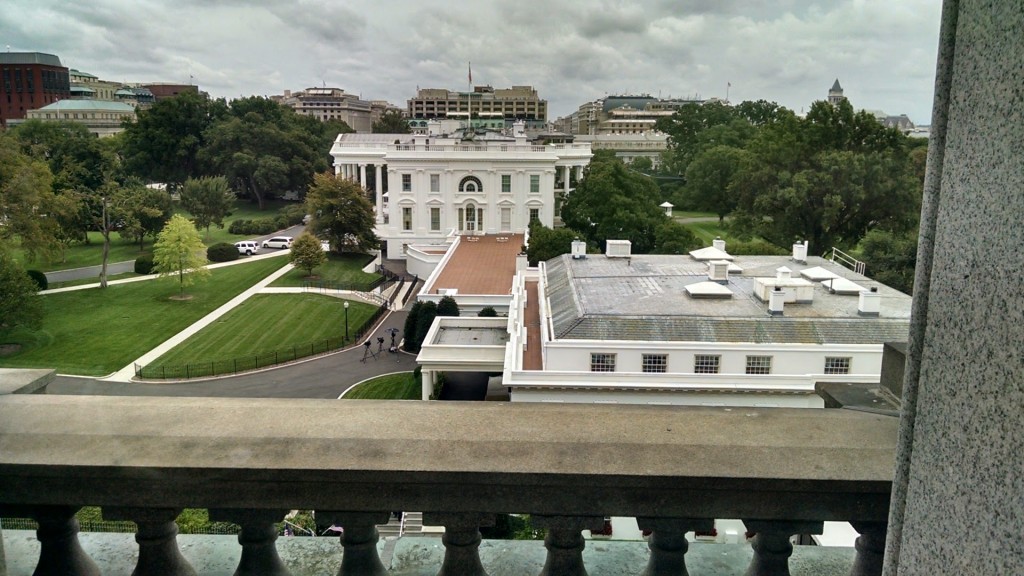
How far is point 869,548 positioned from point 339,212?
4733 cm

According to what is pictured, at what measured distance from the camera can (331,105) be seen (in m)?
165

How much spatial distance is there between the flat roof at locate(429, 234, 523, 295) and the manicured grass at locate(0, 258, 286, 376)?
12183 mm

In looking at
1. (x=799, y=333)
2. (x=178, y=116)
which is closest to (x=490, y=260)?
(x=799, y=333)

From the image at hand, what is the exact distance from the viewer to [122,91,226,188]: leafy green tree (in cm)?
7788

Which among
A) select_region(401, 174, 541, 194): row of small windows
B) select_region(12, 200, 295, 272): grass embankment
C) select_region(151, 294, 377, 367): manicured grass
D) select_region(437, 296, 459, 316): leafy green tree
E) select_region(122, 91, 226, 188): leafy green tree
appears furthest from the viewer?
select_region(122, 91, 226, 188): leafy green tree

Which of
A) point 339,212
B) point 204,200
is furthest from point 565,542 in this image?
point 204,200

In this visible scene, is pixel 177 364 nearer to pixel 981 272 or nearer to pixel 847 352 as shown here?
pixel 847 352

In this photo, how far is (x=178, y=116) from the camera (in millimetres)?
79062

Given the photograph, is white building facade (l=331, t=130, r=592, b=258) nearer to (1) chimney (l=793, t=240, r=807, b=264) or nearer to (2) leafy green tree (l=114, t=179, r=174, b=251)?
(2) leafy green tree (l=114, t=179, r=174, b=251)

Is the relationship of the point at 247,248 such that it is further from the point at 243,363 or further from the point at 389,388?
Result: the point at 389,388

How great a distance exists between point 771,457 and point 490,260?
38.6m

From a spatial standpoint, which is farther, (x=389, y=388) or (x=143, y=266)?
(x=143, y=266)

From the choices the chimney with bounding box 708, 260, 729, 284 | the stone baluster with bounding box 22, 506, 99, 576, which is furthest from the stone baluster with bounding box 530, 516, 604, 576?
the chimney with bounding box 708, 260, 729, 284

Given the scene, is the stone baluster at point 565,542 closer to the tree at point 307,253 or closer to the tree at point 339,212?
the tree at point 307,253
